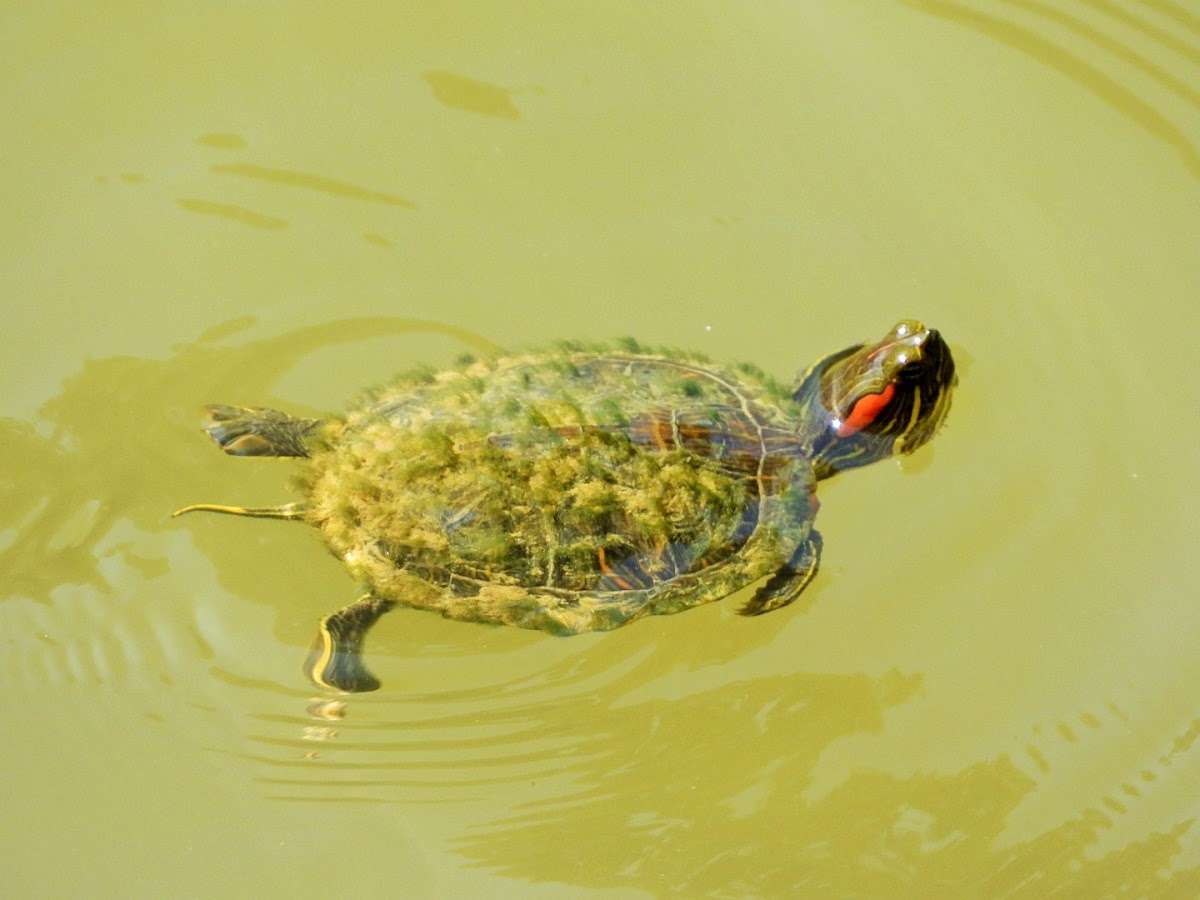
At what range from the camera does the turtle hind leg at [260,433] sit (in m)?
3.84

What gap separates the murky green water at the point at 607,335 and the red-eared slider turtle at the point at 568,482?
0.55m

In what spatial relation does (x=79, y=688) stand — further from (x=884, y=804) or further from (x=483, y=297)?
(x=884, y=804)

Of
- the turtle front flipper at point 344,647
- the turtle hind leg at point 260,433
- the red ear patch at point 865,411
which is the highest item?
the red ear patch at point 865,411

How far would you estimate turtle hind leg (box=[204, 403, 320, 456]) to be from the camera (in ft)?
12.6

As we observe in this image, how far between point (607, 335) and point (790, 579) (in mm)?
1384

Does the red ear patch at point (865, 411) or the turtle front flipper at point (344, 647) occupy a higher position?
the red ear patch at point (865, 411)

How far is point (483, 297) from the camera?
468 cm

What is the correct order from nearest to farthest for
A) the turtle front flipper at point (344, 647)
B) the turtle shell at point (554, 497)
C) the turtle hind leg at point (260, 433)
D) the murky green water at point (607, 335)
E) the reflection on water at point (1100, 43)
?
the turtle shell at point (554, 497), the turtle front flipper at point (344, 647), the turtle hind leg at point (260, 433), the murky green water at point (607, 335), the reflection on water at point (1100, 43)

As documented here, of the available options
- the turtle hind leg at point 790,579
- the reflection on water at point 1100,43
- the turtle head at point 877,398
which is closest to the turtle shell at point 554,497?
the turtle hind leg at point 790,579

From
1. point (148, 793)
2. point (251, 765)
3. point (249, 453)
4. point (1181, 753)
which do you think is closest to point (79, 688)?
point (148, 793)

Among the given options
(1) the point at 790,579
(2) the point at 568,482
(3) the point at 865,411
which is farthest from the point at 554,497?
(3) the point at 865,411

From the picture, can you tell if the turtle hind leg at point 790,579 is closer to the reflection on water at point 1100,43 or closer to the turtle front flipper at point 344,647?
the turtle front flipper at point 344,647

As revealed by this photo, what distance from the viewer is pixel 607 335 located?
4621 millimetres

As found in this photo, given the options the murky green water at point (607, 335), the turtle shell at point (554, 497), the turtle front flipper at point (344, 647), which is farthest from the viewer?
the murky green water at point (607, 335)
